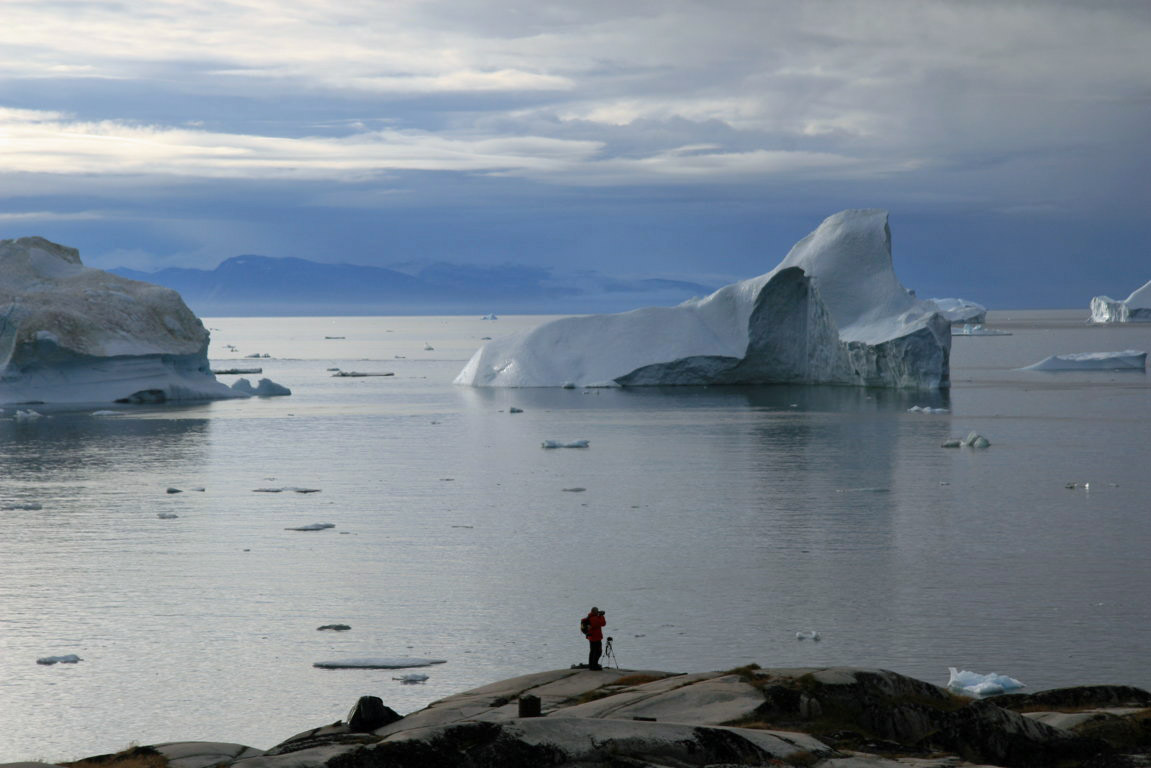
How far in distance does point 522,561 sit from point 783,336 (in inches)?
1167

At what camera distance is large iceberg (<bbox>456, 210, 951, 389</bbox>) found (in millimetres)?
42062

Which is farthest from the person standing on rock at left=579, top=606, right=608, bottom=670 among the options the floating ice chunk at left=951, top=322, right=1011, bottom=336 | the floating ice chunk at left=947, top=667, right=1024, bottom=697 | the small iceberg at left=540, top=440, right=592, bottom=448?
the floating ice chunk at left=951, top=322, right=1011, bottom=336

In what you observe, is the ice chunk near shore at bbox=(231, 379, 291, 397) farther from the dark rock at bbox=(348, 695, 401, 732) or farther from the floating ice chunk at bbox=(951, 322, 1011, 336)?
the floating ice chunk at bbox=(951, 322, 1011, 336)

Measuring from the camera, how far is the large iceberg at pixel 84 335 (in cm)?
3684

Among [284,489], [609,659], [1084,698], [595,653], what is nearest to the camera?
[1084,698]

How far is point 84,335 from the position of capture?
37062 mm

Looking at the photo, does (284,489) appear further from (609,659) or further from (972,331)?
(972,331)

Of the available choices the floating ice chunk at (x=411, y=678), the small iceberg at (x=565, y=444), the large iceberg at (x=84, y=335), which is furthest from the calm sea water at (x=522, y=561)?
the large iceberg at (x=84, y=335)

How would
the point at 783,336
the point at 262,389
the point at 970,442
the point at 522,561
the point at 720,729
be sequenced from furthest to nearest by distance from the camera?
the point at 262,389, the point at 783,336, the point at 970,442, the point at 522,561, the point at 720,729

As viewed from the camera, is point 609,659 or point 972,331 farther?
point 972,331

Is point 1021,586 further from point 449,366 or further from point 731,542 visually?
point 449,366

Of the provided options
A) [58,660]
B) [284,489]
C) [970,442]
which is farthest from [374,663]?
[970,442]

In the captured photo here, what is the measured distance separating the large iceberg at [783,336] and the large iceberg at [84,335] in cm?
1145

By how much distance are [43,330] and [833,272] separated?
82.0 ft
